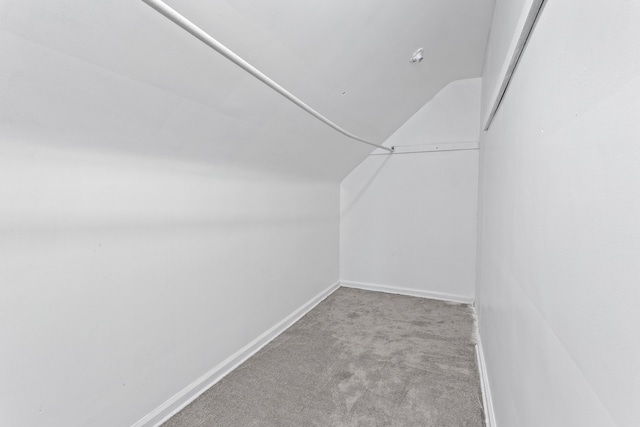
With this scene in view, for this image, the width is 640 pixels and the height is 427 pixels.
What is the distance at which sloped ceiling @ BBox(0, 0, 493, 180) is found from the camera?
0.98 m

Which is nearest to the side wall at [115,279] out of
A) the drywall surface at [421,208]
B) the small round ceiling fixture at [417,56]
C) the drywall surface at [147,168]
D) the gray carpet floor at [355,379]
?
the drywall surface at [147,168]

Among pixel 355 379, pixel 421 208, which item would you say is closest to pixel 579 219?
pixel 355 379

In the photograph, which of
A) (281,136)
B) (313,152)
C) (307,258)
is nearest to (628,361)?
(281,136)

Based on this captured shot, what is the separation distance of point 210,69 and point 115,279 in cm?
110

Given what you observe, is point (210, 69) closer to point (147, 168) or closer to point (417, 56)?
point (147, 168)

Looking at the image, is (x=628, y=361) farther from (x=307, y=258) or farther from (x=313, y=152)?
(x=307, y=258)

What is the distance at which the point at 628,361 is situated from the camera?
1.33 ft

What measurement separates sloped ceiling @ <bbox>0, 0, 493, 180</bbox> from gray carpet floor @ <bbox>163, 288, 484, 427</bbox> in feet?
4.99

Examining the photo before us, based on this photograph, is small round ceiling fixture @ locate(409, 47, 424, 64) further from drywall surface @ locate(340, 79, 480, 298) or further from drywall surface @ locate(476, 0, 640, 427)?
drywall surface @ locate(476, 0, 640, 427)

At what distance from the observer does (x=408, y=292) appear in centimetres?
388

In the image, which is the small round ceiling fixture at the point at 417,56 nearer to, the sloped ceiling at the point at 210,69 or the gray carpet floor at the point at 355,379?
the sloped ceiling at the point at 210,69

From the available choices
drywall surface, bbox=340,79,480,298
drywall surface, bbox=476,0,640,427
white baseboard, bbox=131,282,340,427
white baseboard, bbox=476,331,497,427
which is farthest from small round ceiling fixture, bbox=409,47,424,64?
white baseboard, bbox=131,282,340,427

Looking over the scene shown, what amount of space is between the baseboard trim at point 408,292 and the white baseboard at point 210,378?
1.24 m

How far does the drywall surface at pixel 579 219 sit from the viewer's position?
41 centimetres
